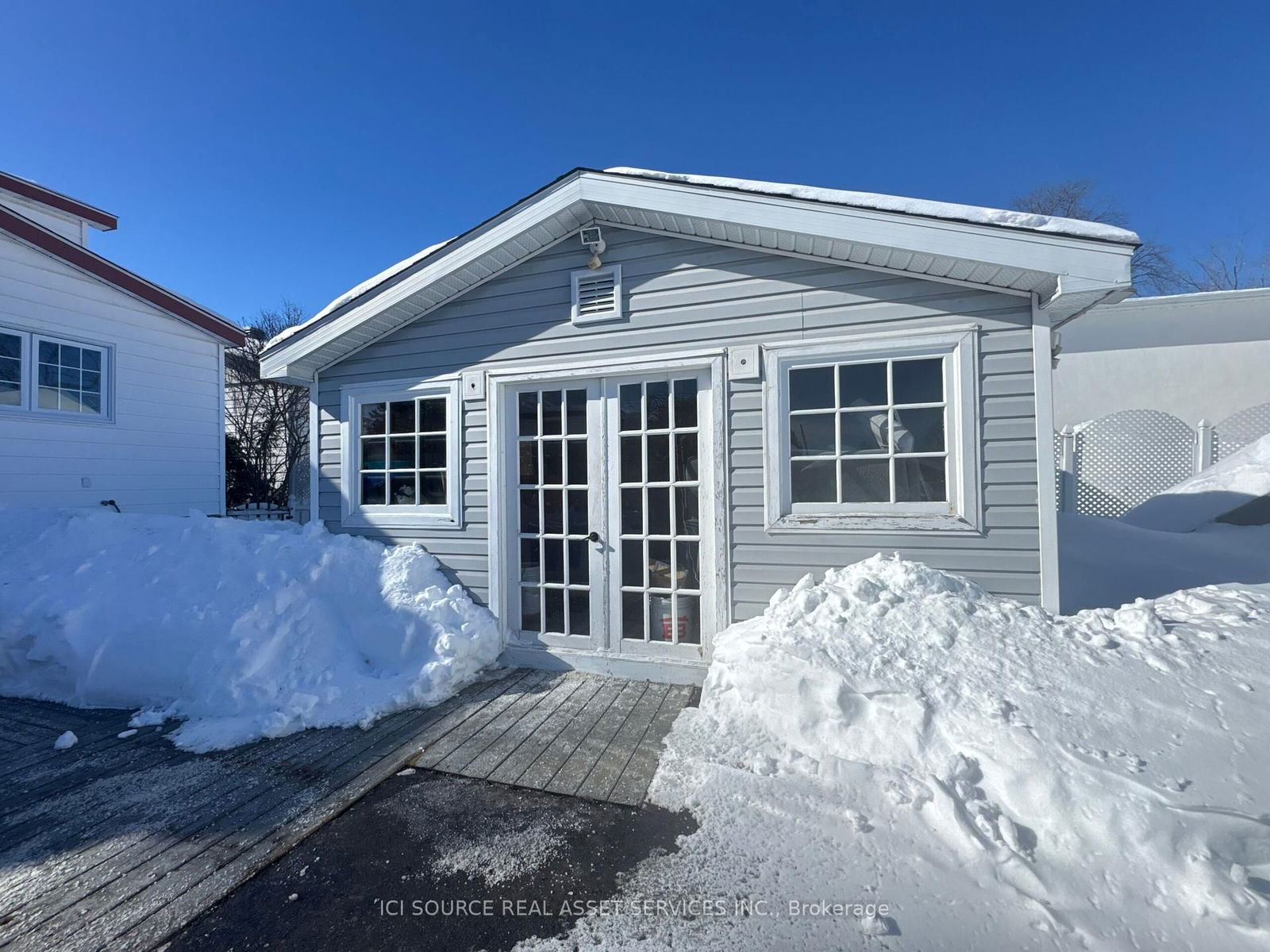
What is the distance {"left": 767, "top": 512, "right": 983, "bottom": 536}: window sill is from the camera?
3594 mm

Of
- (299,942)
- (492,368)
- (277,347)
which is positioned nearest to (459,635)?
(492,368)

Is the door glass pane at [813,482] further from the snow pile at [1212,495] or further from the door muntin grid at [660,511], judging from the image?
the snow pile at [1212,495]

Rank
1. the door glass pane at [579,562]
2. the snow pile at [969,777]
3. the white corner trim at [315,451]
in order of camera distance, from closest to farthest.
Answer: the snow pile at [969,777], the door glass pane at [579,562], the white corner trim at [315,451]

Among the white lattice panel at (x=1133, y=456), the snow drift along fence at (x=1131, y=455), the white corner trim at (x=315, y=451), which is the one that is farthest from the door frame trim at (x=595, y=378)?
the white lattice panel at (x=1133, y=456)

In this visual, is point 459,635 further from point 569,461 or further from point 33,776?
point 33,776

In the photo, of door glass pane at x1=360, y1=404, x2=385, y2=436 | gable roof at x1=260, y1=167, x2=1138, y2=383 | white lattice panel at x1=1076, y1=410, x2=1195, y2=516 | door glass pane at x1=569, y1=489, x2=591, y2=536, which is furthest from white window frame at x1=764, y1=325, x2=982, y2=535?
white lattice panel at x1=1076, y1=410, x2=1195, y2=516

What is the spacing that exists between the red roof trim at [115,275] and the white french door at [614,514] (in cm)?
603

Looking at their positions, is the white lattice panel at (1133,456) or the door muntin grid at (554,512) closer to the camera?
the door muntin grid at (554,512)

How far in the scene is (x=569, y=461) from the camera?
456cm

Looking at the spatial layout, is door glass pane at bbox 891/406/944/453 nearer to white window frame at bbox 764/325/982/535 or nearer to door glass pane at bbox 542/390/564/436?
white window frame at bbox 764/325/982/535

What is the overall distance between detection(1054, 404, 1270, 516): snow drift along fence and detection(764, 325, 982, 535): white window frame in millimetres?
6952

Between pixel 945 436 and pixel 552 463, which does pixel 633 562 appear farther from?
pixel 945 436

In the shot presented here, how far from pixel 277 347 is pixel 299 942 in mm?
4551

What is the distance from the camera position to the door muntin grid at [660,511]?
13.9ft
